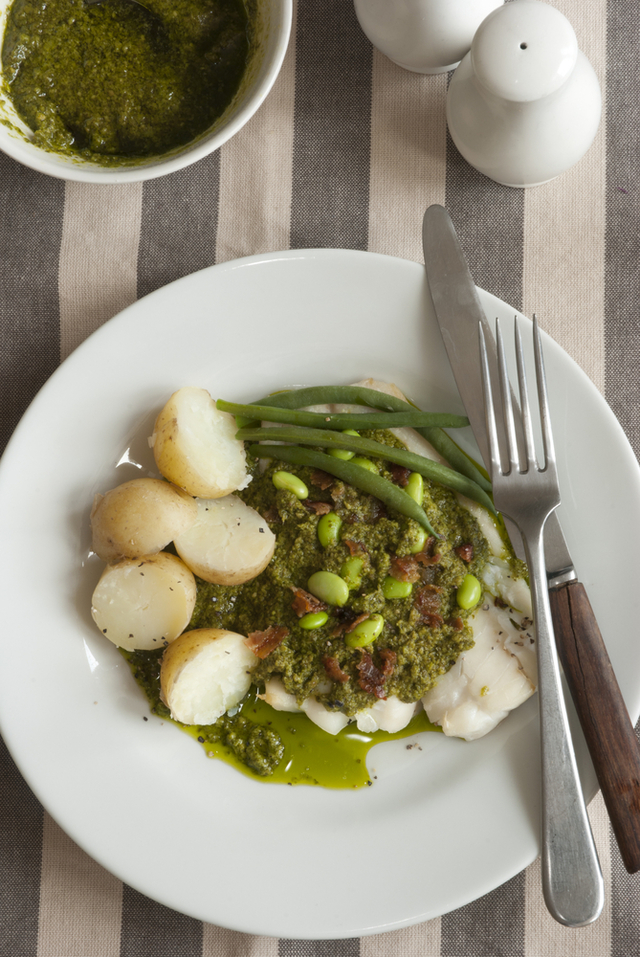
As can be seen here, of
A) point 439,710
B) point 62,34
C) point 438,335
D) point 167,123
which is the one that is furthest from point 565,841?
point 62,34

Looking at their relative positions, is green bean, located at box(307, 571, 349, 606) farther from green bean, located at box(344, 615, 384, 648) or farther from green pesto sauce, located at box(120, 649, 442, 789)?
green pesto sauce, located at box(120, 649, 442, 789)

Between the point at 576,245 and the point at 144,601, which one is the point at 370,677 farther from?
the point at 576,245

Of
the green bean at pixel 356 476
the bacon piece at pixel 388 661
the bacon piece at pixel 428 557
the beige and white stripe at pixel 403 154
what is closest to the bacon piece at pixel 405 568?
the bacon piece at pixel 428 557

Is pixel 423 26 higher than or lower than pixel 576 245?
higher

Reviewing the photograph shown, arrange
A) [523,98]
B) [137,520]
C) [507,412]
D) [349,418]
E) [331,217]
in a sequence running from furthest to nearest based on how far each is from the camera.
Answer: [331,217] → [349,418] → [507,412] → [137,520] → [523,98]

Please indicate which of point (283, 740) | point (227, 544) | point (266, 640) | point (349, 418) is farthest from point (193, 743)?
point (349, 418)

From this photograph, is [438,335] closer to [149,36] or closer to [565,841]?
[149,36]

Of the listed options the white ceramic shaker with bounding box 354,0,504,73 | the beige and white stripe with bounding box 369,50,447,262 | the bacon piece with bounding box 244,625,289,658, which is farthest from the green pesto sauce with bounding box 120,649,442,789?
the white ceramic shaker with bounding box 354,0,504,73
